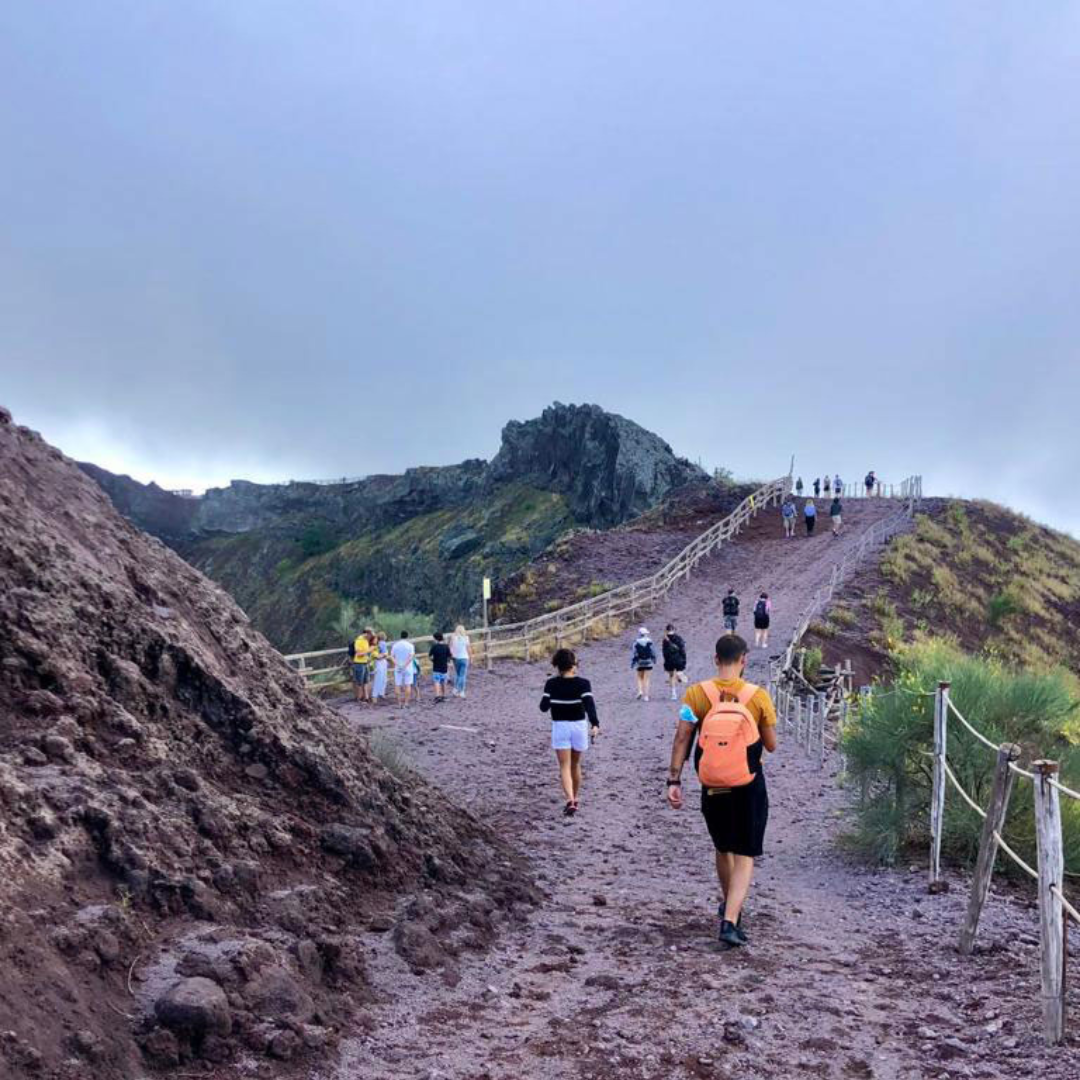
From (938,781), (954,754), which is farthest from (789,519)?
(938,781)

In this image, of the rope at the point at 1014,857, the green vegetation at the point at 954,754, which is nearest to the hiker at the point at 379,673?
the green vegetation at the point at 954,754

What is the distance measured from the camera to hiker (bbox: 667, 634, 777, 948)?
5734mm

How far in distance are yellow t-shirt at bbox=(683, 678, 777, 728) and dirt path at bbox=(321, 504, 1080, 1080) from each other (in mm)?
1283

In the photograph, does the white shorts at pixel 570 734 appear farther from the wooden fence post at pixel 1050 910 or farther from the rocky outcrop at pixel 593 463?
the rocky outcrop at pixel 593 463

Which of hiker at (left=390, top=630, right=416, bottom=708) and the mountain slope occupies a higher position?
the mountain slope

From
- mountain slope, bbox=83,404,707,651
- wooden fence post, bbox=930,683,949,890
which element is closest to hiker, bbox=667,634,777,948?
wooden fence post, bbox=930,683,949,890

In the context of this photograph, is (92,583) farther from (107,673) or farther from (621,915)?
(621,915)

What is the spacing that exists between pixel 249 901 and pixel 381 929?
786mm

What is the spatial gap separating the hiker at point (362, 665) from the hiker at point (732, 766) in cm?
1324

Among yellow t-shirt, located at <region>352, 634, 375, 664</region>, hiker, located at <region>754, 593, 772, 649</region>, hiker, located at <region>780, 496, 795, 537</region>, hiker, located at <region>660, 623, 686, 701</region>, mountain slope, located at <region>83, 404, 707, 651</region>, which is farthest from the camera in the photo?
mountain slope, located at <region>83, 404, 707, 651</region>

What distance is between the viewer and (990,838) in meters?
5.52

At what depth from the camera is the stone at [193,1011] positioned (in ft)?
12.8

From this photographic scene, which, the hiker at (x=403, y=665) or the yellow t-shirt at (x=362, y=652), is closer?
the hiker at (x=403, y=665)

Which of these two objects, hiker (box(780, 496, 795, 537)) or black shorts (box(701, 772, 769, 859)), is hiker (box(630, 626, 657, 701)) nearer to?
black shorts (box(701, 772, 769, 859))
